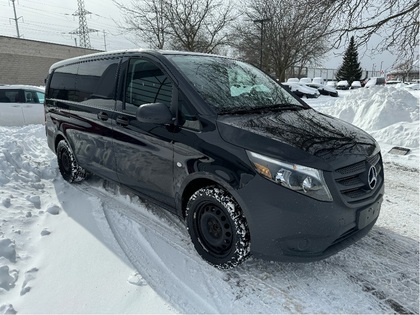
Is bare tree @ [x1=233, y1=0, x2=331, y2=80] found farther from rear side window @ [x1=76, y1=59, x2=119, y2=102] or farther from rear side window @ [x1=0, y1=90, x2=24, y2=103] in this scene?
rear side window @ [x1=76, y1=59, x2=119, y2=102]

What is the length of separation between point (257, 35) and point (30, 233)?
85.9 ft

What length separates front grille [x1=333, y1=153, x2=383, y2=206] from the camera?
7.91 ft

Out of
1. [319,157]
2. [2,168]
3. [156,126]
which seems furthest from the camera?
[2,168]

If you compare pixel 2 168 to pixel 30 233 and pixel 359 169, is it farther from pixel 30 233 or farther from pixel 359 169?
pixel 359 169

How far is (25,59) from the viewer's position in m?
35.7

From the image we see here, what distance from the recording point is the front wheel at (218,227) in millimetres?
2570

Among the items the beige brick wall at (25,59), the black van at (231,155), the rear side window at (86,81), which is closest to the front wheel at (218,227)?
the black van at (231,155)

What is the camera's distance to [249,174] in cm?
244

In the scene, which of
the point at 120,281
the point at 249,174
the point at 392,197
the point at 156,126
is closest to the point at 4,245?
the point at 120,281

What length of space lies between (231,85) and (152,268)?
6.48 ft

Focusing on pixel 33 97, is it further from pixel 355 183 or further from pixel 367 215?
pixel 367 215

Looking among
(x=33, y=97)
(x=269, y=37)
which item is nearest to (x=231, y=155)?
(x=33, y=97)

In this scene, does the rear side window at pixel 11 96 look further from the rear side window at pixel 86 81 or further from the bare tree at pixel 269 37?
the bare tree at pixel 269 37

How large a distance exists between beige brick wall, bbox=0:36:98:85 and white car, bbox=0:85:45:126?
28.5m
